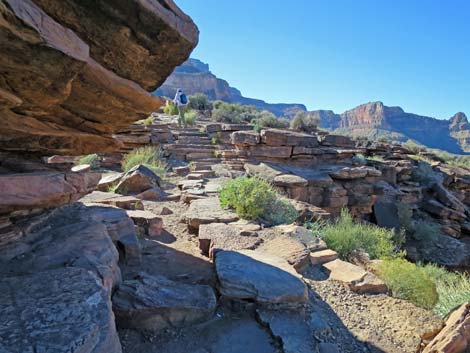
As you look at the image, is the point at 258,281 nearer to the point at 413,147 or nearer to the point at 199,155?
the point at 199,155

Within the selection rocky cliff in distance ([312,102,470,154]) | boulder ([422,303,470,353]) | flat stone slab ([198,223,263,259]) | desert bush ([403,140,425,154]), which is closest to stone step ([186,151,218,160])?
flat stone slab ([198,223,263,259])

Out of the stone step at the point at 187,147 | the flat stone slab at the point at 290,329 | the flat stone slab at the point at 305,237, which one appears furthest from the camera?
the stone step at the point at 187,147

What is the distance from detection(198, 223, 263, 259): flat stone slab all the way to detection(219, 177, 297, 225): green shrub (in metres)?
0.71

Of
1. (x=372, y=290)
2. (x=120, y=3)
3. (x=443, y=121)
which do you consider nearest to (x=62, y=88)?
(x=120, y=3)

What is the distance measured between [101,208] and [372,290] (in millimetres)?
3827

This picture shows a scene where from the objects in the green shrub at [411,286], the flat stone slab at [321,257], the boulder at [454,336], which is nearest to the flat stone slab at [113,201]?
the flat stone slab at [321,257]

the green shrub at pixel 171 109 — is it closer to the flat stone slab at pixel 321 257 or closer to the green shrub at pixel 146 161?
the green shrub at pixel 146 161

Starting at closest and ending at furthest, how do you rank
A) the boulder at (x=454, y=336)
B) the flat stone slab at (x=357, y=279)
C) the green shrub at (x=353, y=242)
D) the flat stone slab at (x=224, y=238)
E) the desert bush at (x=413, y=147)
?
the boulder at (x=454, y=336) → the flat stone slab at (x=357, y=279) → the flat stone slab at (x=224, y=238) → the green shrub at (x=353, y=242) → the desert bush at (x=413, y=147)

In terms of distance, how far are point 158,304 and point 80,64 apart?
6.40 feet

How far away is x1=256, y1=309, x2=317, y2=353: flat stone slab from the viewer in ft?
8.08

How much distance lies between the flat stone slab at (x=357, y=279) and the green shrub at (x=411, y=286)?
0.85 ft

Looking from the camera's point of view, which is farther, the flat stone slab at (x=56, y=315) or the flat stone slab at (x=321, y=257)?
the flat stone slab at (x=321, y=257)

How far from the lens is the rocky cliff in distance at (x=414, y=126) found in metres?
75.8

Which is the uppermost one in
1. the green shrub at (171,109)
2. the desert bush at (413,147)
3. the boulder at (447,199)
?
the green shrub at (171,109)
